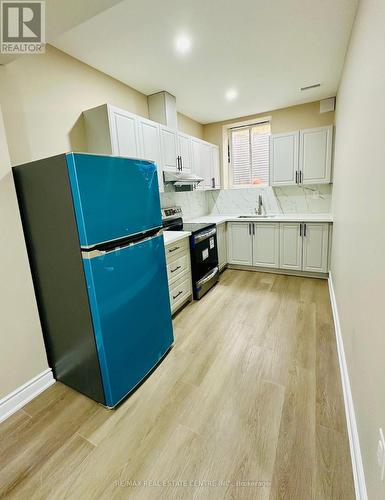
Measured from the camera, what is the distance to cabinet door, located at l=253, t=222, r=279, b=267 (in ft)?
12.4

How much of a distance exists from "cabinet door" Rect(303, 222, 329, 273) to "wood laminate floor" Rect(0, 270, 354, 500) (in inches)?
59.2

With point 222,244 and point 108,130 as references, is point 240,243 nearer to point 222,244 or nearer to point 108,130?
point 222,244

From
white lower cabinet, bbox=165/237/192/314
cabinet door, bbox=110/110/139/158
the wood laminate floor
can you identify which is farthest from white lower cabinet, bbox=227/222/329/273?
cabinet door, bbox=110/110/139/158

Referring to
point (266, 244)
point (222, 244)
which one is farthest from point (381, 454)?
point (222, 244)

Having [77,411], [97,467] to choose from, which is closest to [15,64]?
[77,411]

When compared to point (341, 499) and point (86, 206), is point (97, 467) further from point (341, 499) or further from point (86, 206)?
point (86, 206)

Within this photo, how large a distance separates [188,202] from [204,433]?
342 centimetres

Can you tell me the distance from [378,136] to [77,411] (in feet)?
7.54

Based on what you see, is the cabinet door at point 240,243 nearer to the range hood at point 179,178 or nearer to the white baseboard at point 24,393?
the range hood at point 179,178

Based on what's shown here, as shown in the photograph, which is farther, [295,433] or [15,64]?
[15,64]

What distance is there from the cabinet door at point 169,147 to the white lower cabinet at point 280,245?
1.45 meters

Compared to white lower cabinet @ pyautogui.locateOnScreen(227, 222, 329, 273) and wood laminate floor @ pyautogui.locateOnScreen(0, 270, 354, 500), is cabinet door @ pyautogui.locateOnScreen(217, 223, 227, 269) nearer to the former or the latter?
white lower cabinet @ pyautogui.locateOnScreen(227, 222, 329, 273)

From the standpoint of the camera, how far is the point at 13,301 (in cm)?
166

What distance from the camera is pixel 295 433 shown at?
1.37 meters
